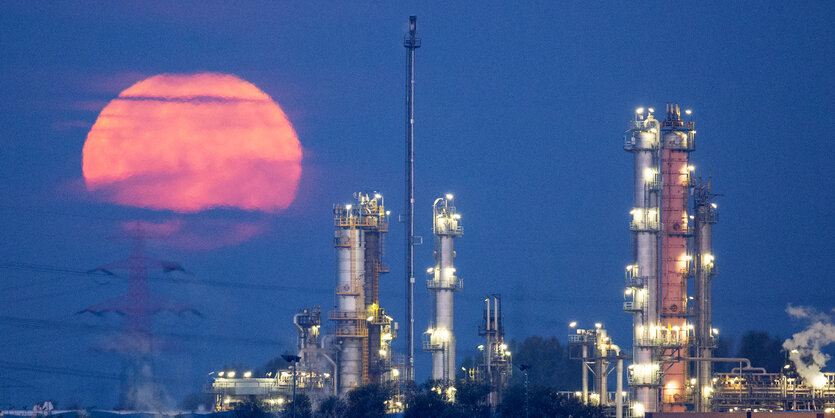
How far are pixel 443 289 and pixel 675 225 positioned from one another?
1554 centimetres

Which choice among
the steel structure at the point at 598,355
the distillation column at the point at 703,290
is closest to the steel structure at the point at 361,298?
the steel structure at the point at 598,355

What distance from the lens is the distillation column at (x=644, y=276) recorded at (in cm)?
7300

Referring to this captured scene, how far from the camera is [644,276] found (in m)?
73.7

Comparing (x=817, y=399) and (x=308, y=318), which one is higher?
(x=308, y=318)

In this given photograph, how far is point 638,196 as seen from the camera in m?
74.8

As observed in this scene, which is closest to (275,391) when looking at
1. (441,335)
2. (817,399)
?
(441,335)

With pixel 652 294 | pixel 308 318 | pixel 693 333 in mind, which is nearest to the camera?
pixel 652 294

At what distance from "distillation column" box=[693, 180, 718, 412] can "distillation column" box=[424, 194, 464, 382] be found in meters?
15.5

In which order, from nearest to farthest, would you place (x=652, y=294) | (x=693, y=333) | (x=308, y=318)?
(x=652, y=294)
(x=693, y=333)
(x=308, y=318)

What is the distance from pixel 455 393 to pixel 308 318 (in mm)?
11294

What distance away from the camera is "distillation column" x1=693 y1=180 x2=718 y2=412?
77.4m

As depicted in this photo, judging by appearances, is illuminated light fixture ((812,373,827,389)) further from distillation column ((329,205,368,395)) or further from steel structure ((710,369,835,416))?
distillation column ((329,205,368,395))

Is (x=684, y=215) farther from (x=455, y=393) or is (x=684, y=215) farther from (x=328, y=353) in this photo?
(x=328, y=353)

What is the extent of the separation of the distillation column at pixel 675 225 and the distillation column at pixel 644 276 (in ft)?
12.0
